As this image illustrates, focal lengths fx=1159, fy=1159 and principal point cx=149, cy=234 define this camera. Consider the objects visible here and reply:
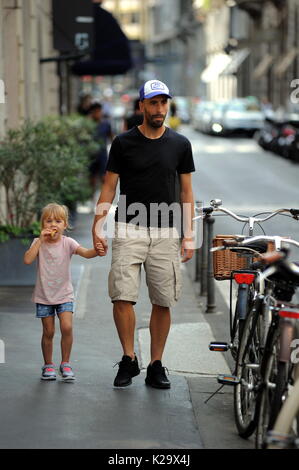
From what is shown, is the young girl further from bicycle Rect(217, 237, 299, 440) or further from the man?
bicycle Rect(217, 237, 299, 440)

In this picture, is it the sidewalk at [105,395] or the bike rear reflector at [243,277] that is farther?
the bike rear reflector at [243,277]

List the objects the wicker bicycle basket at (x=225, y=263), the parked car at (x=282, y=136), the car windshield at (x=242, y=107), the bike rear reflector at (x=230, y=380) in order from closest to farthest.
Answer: the bike rear reflector at (x=230, y=380) < the wicker bicycle basket at (x=225, y=263) < the parked car at (x=282, y=136) < the car windshield at (x=242, y=107)

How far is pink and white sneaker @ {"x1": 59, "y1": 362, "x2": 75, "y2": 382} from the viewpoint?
755cm

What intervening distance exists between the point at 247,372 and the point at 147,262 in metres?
1.30

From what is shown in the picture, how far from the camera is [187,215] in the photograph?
7527mm

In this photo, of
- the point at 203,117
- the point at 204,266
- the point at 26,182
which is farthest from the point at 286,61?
the point at 204,266

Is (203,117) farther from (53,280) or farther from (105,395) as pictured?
(105,395)

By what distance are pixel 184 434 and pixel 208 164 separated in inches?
1098

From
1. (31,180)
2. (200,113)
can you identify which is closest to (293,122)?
(200,113)

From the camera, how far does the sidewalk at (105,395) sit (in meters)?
6.27

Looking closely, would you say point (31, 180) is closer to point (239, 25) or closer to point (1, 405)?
point (1, 405)

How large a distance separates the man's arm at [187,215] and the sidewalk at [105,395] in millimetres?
918

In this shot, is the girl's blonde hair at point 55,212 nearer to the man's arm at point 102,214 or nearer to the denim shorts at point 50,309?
the man's arm at point 102,214

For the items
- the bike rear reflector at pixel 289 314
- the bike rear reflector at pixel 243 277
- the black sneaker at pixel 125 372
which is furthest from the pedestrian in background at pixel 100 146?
the bike rear reflector at pixel 289 314
